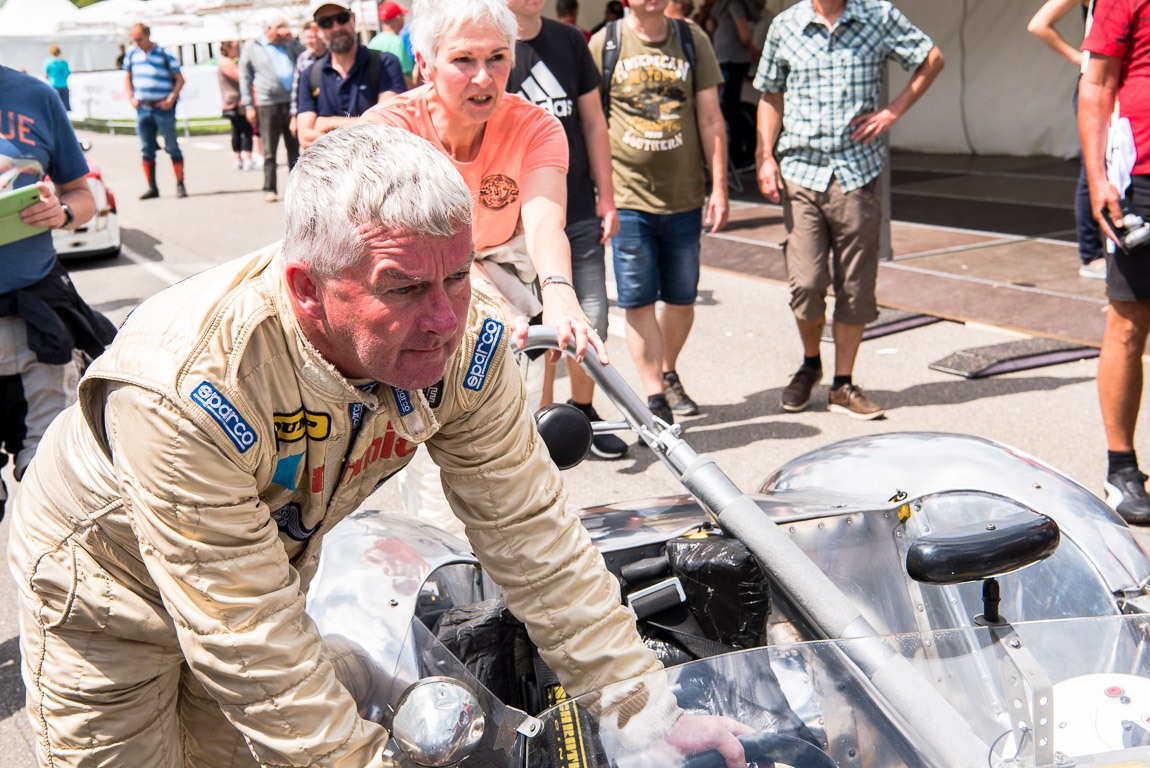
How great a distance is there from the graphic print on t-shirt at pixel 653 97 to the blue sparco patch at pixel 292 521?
11.1 ft

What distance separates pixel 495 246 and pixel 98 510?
5.21ft

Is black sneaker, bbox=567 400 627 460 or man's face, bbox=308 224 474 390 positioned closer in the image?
man's face, bbox=308 224 474 390

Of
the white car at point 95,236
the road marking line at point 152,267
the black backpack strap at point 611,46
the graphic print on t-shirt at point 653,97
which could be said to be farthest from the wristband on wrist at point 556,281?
the white car at point 95,236

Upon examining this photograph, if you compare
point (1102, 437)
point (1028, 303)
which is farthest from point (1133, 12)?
point (1028, 303)

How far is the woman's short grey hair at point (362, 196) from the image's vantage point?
1.44m

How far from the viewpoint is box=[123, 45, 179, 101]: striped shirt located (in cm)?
1195

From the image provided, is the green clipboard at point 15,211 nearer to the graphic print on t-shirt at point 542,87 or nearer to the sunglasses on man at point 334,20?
the graphic print on t-shirt at point 542,87

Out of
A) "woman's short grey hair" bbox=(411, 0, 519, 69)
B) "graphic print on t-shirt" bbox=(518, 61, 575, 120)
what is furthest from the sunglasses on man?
"woman's short grey hair" bbox=(411, 0, 519, 69)

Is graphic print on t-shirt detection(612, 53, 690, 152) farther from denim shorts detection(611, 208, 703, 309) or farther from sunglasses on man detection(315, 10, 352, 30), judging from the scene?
sunglasses on man detection(315, 10, 352, 30)

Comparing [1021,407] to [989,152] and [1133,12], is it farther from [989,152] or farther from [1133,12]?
[989,152]

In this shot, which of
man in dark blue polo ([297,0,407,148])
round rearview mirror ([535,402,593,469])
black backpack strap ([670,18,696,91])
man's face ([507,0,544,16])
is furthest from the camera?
man in dark blue polo ([297,0,407,148])

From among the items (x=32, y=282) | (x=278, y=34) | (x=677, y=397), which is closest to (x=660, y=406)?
(x=677, y=397)

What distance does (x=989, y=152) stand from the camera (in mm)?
11734

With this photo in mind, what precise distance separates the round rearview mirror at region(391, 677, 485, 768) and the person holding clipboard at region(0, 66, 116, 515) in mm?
2186
